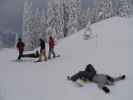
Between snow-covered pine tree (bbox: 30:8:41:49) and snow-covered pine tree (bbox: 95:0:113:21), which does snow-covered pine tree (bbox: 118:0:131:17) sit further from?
snow-covered pine tree (bbox: 30:8:41:49)

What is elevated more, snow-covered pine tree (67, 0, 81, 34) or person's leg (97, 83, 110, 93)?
snow-covered pine tree (67, 0, 81, 34)

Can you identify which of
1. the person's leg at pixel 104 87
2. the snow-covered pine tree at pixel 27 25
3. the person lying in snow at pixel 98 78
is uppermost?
the snow-covered pine tree at pixel 27 25

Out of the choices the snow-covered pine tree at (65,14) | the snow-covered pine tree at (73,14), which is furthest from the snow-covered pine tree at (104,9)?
the snow-covered pine tree at (65,14)

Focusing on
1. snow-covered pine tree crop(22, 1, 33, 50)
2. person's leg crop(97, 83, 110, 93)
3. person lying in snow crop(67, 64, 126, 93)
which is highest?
snow-covered pine tree crop(22, 1, 33, 50)

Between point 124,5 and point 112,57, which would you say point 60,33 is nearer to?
point 124,5

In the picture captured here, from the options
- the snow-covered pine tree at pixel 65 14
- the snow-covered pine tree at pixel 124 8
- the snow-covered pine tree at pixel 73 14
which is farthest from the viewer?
the snow-covered pine tree at pixel 73 14

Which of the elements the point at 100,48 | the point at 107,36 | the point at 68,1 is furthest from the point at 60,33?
the point at 100,48

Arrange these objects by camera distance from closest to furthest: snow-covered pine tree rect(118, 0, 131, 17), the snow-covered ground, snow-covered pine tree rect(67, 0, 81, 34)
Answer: the snow-covered ground, snow-covered pine tree rect(118, 0, 131, 17), snow-covered pine tree rect(67, 0, 81, 34)

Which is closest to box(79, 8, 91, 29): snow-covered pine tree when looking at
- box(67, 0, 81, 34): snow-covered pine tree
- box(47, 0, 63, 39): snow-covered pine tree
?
box(67, 0, 81, 34): snow-covered pine tree

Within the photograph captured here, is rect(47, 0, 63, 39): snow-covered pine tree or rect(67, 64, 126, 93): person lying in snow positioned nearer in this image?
rect(67, 64, 126, 93): person lying in snow

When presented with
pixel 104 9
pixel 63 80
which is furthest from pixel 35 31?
pixel 63 80

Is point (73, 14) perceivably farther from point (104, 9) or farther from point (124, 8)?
point (124, 8)

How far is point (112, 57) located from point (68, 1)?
47.7 metres

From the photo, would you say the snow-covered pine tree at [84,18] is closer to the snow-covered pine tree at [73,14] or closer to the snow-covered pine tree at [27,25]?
the snow-covered pine tree at [73,14]
